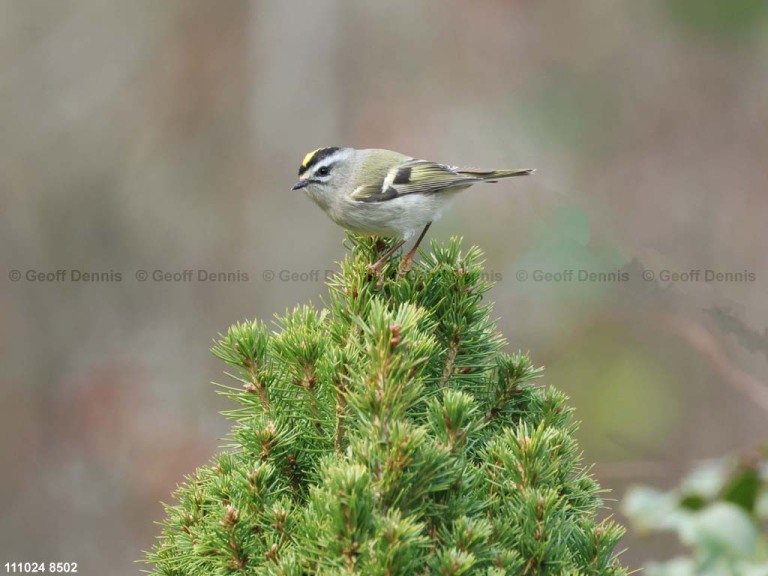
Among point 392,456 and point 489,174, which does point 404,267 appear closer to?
point 392,456

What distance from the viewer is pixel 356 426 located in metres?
1.71

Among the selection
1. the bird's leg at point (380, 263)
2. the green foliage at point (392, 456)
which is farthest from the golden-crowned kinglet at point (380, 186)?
the green foliage at point (392, 456)

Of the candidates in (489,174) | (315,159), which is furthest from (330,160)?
(489,174)

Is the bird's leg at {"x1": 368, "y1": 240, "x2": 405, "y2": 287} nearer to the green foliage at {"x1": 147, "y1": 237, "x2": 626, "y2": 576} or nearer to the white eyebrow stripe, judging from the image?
the green foliage at {"x1": 147, "y1": 237, "x2": 626, "y2": 576}

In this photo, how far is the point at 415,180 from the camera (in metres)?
3.81

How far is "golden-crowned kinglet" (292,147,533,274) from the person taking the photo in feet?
11.6

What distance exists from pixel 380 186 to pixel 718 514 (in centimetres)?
314

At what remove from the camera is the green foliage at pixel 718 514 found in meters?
0.68

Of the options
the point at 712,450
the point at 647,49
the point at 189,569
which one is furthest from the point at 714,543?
the point at 647,49

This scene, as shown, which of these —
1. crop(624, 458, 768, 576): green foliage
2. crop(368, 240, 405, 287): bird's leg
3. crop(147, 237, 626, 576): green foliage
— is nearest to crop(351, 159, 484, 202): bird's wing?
crop(368, 240, 405, 287): bird's leg

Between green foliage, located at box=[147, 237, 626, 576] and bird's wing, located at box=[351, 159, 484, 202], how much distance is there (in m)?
1.58

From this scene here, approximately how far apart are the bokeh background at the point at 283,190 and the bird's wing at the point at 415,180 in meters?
1.20

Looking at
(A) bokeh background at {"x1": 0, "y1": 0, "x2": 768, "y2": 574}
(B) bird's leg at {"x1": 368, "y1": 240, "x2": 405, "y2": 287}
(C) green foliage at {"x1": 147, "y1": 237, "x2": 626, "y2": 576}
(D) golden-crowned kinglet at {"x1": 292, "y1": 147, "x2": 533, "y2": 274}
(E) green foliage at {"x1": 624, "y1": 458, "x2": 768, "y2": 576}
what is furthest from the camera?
(A) bokeh background at {"x1": 0, "y1": 0, "x2": 768, "y2": 574}

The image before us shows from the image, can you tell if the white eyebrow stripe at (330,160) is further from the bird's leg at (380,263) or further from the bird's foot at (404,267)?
the bird's foot at (404,267)
